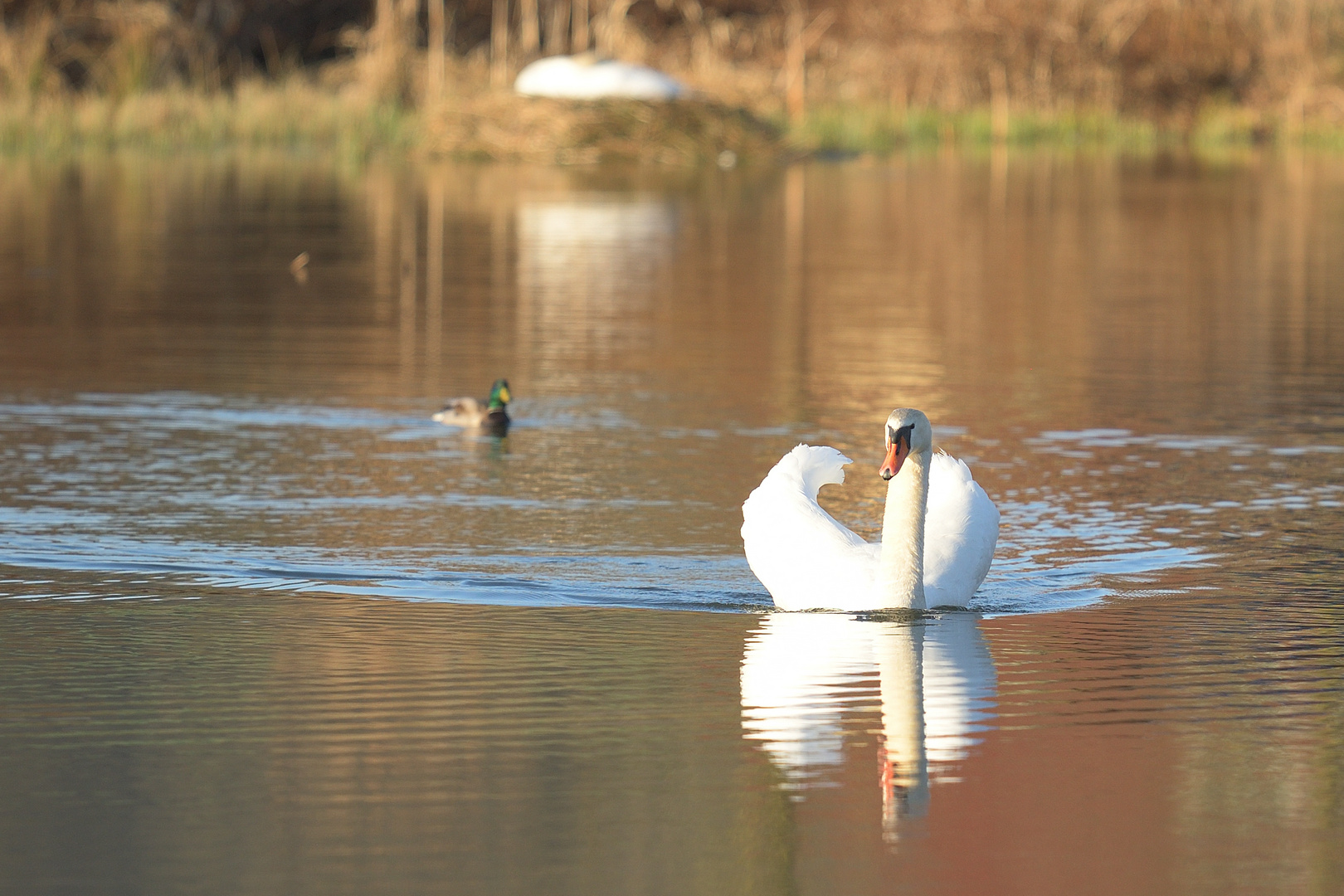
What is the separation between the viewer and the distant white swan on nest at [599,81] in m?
37.6

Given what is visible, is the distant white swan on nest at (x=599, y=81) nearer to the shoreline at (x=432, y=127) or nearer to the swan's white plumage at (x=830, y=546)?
the shoreline at (x=432, y=127)

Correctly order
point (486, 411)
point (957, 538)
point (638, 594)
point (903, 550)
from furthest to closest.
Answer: point (486, 411) → point (638, 594) → point (957, 538) → point (903, 550)

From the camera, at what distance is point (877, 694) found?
7004mm

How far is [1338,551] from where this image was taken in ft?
31.0

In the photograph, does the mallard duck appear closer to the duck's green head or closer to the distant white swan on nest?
the duck's green head

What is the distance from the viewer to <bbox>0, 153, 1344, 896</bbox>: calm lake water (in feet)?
18.3

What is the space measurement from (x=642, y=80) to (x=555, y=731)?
31.9 m

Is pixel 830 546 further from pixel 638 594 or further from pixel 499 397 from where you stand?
pixel 499 397

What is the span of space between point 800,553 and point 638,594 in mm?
746

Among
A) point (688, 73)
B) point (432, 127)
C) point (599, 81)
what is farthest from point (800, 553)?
point (688, 73)

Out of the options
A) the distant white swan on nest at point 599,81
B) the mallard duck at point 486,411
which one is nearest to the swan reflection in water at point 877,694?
the mallard duck at point 486,411

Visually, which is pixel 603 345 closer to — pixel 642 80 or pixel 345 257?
pixel 345 257

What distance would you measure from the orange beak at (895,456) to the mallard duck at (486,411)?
15.3 ft

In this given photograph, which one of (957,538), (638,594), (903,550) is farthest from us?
(638,594)
